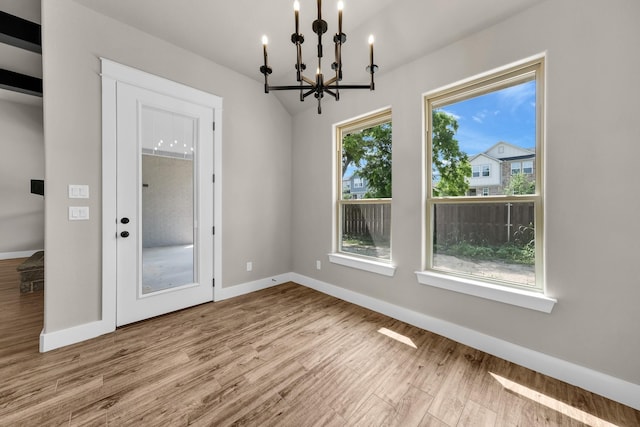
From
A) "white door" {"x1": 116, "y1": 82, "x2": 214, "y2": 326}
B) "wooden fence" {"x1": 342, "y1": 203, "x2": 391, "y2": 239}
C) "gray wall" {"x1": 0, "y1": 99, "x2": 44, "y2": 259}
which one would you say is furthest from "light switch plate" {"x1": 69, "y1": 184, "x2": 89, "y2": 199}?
"gray wall" {"x1": 0, "y1": 99, "x2": 44, "y2": 259}

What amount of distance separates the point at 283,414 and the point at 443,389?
1.08 metres

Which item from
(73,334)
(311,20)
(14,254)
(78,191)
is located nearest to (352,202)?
(311,20)

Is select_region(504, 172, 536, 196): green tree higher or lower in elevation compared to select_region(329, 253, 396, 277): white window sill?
higher

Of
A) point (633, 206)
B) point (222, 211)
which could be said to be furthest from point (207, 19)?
point (633, 206)

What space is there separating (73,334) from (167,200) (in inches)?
57.1

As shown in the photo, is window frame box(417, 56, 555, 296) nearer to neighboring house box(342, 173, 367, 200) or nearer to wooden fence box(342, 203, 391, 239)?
wooden fence box(342, 203, 391, 239)

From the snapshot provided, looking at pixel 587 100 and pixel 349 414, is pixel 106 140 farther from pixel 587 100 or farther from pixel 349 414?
pixel 587 100

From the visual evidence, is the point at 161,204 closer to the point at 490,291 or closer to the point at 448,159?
the point at 448,159

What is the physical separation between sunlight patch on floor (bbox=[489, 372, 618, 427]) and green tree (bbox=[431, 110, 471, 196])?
1523mm

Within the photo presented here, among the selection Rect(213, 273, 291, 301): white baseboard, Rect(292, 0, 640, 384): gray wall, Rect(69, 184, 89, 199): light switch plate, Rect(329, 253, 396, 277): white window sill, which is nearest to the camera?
Rect(292, 0, 640, 384): gray wall

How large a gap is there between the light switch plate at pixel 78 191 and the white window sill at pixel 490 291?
3.30 m

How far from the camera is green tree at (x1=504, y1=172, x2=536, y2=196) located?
1938 mm

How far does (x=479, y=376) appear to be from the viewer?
5.78 feet

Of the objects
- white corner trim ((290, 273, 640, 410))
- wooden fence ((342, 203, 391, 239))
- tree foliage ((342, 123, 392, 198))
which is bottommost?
white corner trim ((290, 273, 640, 410))
